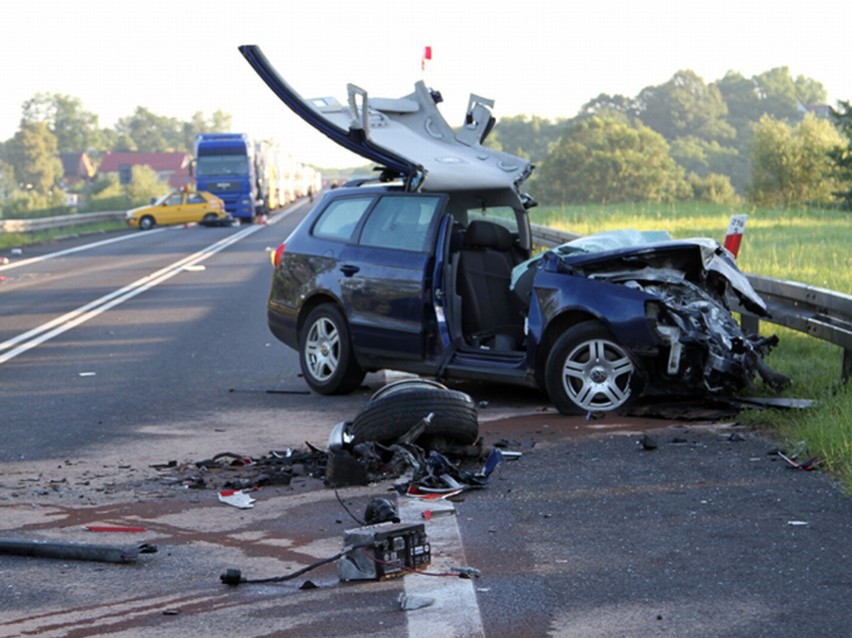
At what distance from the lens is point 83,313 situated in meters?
19.5

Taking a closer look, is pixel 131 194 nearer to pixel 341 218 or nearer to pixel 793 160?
pixel 793 160

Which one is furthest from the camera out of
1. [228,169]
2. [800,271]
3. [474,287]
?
[228,169]

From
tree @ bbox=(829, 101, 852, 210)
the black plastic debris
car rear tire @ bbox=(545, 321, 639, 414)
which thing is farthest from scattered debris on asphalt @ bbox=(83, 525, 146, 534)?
tree @ bbox=(829, 101, 852, 210)

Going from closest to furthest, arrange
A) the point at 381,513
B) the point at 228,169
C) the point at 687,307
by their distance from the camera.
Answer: the point at 381,513 < the point at 687,307 < the point at 228,169

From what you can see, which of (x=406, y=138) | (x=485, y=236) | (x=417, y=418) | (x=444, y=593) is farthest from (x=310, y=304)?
(x=444, y=593)

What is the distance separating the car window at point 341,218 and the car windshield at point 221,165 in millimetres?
44464

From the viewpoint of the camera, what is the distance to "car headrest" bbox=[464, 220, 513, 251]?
37.0 feet

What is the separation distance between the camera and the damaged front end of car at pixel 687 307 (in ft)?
31.5

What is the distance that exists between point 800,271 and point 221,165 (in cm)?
3940

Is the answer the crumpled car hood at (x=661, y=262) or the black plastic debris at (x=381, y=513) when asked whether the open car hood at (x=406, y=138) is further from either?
the black plastic debris at (x=381, y=513)

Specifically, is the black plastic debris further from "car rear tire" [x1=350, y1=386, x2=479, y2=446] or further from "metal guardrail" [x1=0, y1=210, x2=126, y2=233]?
"metal guardrail" [x1=0, y1=210, x2=126, y2=233]

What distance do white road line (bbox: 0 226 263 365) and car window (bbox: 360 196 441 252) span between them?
481 cm

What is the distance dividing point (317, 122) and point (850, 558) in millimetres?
6444

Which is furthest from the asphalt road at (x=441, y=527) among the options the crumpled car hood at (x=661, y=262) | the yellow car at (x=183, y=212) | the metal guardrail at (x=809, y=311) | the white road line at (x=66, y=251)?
the yellow car at (x=183, y=212)
